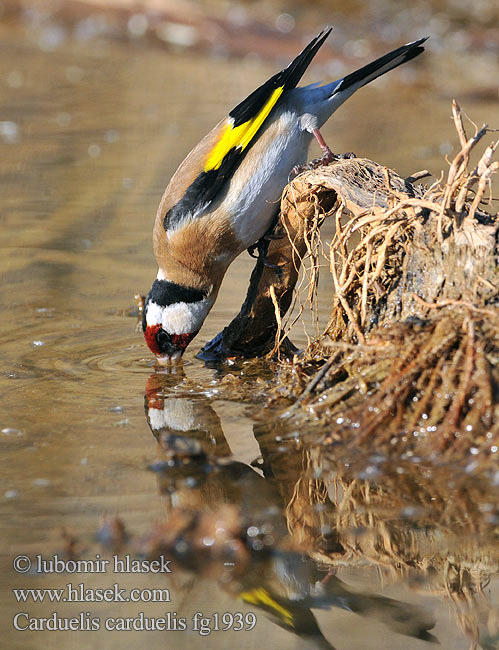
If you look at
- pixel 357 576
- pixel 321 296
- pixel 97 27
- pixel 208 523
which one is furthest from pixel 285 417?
pixel 97 27

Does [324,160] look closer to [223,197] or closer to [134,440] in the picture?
[223,197]

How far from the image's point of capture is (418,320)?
13.9ft

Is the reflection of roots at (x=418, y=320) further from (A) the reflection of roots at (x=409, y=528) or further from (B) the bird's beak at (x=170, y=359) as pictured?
(B) the bird's beak at (x=170, y=359)

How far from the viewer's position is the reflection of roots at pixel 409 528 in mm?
3277

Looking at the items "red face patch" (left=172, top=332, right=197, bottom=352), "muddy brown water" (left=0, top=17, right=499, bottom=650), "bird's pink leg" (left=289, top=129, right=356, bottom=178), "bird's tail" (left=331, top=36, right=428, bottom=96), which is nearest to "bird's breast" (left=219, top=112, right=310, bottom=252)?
"bird's pink leg" (left=289, top=129, right=356, bottom=178)

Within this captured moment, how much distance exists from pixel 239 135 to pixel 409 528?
271cm

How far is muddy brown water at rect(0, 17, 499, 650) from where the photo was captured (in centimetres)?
318

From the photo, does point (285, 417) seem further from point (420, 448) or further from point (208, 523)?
point (208, 523)

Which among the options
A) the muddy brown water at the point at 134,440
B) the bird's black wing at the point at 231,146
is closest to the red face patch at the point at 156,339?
the muddy brown water at the point at 134,440

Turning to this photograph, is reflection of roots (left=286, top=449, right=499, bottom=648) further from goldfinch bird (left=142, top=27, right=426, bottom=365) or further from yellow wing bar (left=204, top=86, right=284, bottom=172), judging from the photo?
yellow wing bar (left=204, top=86, right=284, bottom=172)

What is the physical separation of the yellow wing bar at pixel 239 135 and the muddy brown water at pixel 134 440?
1139 millimetres

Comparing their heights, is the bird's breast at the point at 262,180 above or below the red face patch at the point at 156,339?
above

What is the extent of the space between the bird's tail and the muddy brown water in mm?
1398

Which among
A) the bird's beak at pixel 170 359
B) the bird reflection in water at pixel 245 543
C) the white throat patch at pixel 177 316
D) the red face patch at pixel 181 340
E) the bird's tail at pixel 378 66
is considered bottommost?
the bird reflection in water at pixel 245 543
